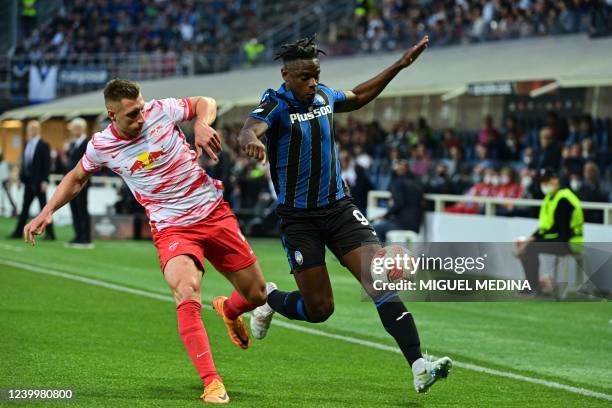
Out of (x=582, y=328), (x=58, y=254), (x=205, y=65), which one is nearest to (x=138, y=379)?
(x=582, y=328)

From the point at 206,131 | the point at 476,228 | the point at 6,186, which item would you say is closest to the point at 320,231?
the point at 206,131

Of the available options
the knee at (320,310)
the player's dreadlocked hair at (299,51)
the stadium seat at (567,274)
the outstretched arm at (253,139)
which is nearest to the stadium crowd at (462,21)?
the stadium seat at (567,274)

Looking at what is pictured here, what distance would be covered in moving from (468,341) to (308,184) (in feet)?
12.3

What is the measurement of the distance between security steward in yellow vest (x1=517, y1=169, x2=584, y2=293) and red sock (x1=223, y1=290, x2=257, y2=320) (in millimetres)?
6752

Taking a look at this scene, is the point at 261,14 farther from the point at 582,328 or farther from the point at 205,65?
the point at 582,328

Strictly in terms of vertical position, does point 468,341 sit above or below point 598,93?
below

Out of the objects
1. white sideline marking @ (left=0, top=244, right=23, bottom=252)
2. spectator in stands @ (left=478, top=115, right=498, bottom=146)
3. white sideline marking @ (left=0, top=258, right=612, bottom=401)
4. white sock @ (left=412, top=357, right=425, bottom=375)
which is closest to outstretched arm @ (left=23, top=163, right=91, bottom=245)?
white sock @ (left=412, top=357, right=425, bottom=375)

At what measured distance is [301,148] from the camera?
24.7 ft

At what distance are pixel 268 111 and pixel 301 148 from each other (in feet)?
1.08

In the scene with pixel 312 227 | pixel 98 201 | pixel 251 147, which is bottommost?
pixel 98 201

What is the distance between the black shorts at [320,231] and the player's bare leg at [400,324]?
11 centimetres

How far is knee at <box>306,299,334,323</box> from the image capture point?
787 centimetres

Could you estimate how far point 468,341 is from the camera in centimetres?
1074

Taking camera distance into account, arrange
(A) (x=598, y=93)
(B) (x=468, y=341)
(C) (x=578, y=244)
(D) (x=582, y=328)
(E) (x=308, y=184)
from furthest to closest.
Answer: (A) (x=598, y=93)
(C) (x=578, y=244)
(D) (x=582, y=328)
(B) (x=468, y=341)
(E) (x=308, y=184)
